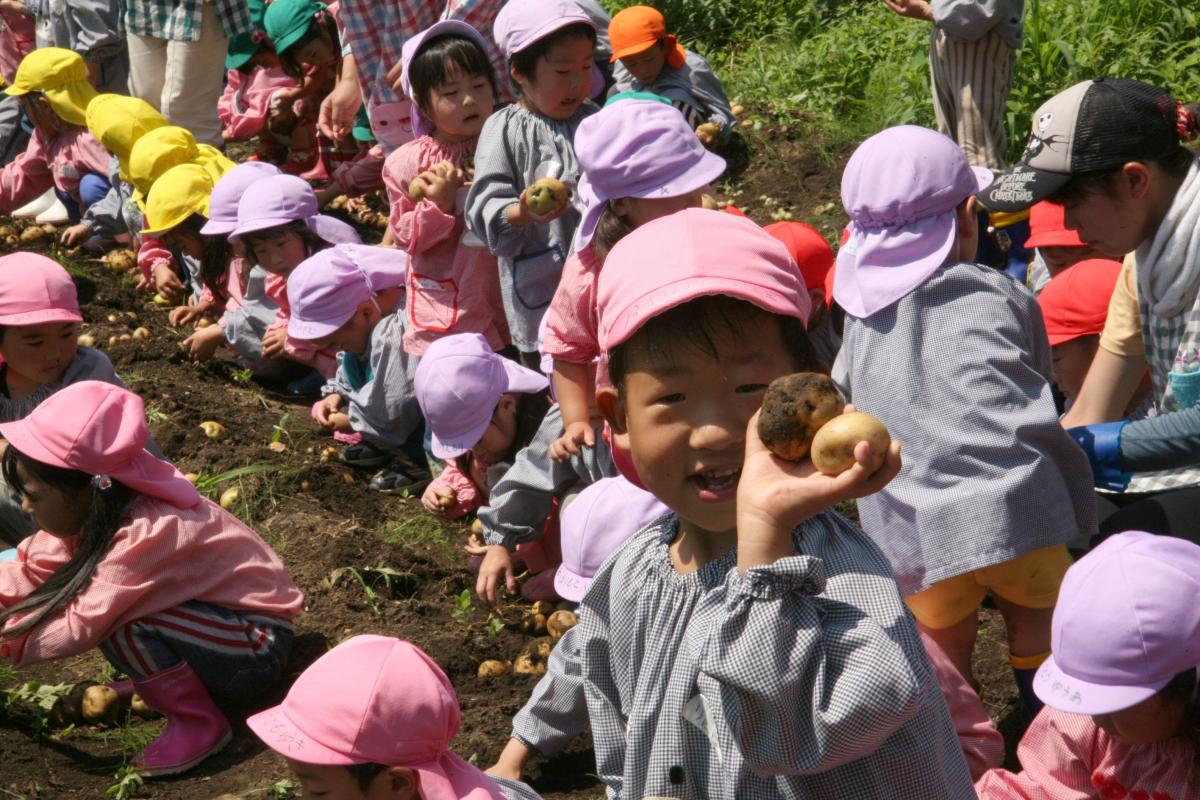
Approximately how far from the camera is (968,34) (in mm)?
6445

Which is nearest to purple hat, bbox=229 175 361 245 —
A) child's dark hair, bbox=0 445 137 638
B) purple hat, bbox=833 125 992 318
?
child's dark hair, bbox=0 445 137 638

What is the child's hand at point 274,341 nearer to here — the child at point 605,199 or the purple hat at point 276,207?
the purple hat at point 276,207

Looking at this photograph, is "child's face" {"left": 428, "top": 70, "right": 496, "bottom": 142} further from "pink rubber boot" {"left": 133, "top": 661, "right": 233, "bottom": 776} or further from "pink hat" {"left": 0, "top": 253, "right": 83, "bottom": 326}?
"pink rubber boot" {"left": 133, "top": 661, "right": 233, "bottom": 776}

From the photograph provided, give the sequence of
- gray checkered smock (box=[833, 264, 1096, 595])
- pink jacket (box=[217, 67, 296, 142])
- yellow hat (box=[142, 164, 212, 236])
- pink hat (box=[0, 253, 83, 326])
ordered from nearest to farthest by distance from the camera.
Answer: gray checkered smock (box=[833, 264, 1096, 595])
pink hat (box=[0, 253, 83, 326])
yellow hat (box=[142, 164, 212, 236])
pink jacket (box=[217, 67, 296, 142])

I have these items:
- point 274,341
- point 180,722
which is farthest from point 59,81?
point 180,722

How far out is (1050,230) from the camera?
4.79 meters

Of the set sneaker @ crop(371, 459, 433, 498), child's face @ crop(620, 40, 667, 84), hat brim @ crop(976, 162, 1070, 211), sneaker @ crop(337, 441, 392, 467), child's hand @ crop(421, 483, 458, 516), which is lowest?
sneaker @ crop(371, 459, 433, 498)

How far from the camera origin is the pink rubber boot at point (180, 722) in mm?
4203

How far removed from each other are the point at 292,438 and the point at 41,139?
387cm

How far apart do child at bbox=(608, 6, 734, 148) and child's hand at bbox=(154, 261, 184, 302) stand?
8.29 feet

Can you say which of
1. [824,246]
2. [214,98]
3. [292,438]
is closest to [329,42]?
[214,98]

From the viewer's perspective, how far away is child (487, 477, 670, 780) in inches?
141

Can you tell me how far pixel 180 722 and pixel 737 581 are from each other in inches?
110

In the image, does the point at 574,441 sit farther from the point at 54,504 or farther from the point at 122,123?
the point at 122,123
